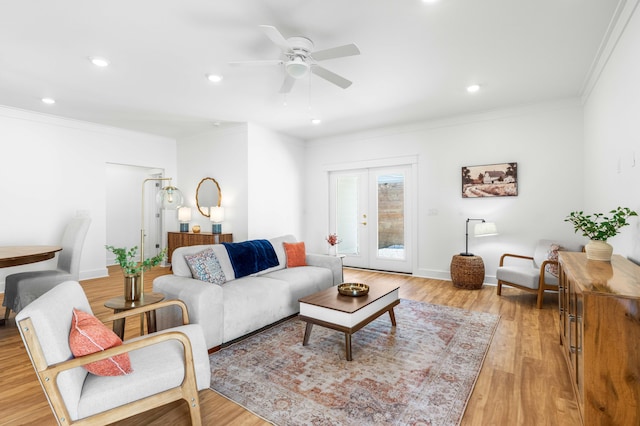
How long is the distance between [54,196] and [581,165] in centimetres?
790

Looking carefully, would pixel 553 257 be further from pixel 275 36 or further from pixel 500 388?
pixel 275 36

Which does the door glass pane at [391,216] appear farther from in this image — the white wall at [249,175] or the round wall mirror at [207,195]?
the round wall mirror at [207,195]

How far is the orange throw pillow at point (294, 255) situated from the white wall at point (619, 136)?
323 cm

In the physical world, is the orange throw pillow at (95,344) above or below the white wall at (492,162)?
below

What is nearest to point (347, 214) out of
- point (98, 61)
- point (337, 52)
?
point (337, 52)

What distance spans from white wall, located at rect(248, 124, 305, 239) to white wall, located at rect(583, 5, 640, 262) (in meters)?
4.78

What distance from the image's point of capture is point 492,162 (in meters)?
4.89

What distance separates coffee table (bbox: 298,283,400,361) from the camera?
253cm

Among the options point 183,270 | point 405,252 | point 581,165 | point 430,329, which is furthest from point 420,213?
point 183,270

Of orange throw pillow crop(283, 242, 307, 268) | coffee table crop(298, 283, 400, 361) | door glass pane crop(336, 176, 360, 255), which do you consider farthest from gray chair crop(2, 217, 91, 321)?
door glass pane crop(336, 176, 360, 255)

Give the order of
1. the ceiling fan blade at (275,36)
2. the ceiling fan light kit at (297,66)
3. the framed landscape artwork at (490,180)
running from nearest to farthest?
the ceiling fan blade at (275,36), the ceiling fan light kit at (297,66), the framed landscape artwork at (490,180)

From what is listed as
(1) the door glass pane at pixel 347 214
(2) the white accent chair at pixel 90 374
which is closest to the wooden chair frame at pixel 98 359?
(2) the white accent chair at pixel 90 374

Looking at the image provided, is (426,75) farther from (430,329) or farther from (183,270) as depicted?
(183,270)

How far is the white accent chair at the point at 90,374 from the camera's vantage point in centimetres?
132
